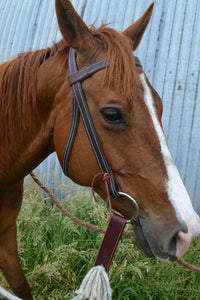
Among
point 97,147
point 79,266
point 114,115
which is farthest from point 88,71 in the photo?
point 79,266

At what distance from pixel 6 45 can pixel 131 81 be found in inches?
193

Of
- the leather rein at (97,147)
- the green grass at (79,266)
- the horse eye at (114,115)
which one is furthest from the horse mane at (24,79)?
the green grass at (79,266)

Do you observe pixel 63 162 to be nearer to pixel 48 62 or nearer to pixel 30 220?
pixel 48 62

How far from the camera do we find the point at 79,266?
302 centimetres

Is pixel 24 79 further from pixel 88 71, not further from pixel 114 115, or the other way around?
pixel 114 115

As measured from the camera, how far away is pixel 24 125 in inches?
71.0

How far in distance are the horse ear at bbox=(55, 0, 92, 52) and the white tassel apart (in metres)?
1.18

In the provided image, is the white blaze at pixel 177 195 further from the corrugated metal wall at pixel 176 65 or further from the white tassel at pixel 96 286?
the corrugated metal wall at pixel 176 65

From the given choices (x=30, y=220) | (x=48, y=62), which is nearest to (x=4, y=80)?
(x=48, y=62)

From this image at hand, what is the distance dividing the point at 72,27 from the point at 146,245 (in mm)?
1233

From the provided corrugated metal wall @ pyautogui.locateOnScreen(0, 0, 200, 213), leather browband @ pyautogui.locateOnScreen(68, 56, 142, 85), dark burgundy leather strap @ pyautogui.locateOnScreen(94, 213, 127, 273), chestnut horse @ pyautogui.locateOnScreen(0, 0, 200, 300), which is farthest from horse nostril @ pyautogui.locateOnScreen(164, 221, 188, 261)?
corrugated metal wall @ pyautogui.locateOnScreen(0, 0, 200, 213)

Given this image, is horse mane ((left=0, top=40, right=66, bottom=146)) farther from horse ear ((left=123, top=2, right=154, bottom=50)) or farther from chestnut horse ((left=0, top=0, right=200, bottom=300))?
horse ear ((left=123, top=2, right=154, bottom=50))

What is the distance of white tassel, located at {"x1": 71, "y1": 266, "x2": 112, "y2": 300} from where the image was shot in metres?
1.31

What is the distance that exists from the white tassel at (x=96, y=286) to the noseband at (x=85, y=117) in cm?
33
